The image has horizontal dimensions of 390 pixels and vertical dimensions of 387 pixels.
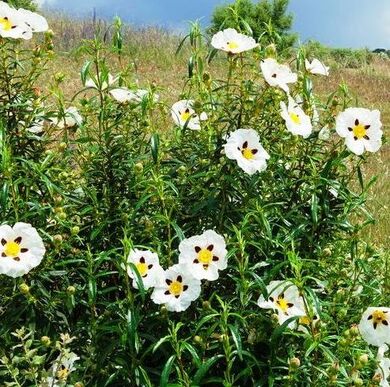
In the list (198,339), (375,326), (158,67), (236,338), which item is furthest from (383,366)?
(158,67)

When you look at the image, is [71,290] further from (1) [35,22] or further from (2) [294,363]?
(1) [35,22]

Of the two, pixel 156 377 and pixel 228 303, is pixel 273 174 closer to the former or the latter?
pixel 228 303

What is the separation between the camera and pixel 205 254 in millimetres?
3049

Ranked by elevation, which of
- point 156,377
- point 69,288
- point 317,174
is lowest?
point 156,377

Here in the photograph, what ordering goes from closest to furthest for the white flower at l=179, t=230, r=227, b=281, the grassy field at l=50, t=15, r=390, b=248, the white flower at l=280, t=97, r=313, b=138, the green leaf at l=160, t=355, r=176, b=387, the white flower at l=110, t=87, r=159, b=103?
the green leaf at l=160, t=355, r=176, b=387 → the white flower at l=179, t=230, r=227, b=281 → the white flower at l=280, t=97, r=313, b=138 → the white flower at l=110, t=87, r=159, b=103 → the grassy field at l=50, t=15, r=390, b=248

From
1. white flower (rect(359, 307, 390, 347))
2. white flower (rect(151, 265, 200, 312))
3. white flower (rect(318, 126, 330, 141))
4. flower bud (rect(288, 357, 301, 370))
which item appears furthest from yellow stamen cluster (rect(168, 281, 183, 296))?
white flower (rect(318, 126, 330, 141))

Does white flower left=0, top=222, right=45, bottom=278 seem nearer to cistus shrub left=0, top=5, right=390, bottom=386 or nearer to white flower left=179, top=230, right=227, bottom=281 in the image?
cistus shrub left=0, top=5, right=390, bottom=386

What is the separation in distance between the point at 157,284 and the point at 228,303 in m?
0.26

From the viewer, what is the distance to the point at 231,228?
328cm

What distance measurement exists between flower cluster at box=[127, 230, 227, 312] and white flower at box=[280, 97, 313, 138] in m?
0.56

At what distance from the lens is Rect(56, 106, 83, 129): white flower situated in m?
3.58

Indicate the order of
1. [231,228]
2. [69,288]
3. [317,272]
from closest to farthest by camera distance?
1. [69,288]
2. [231,228]
3. [317,272]

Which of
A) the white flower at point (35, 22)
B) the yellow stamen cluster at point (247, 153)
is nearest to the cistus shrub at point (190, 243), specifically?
the yellow stamen cluster at point (247, 153)

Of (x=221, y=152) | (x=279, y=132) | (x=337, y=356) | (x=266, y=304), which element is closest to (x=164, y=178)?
(x=221, y=152)
